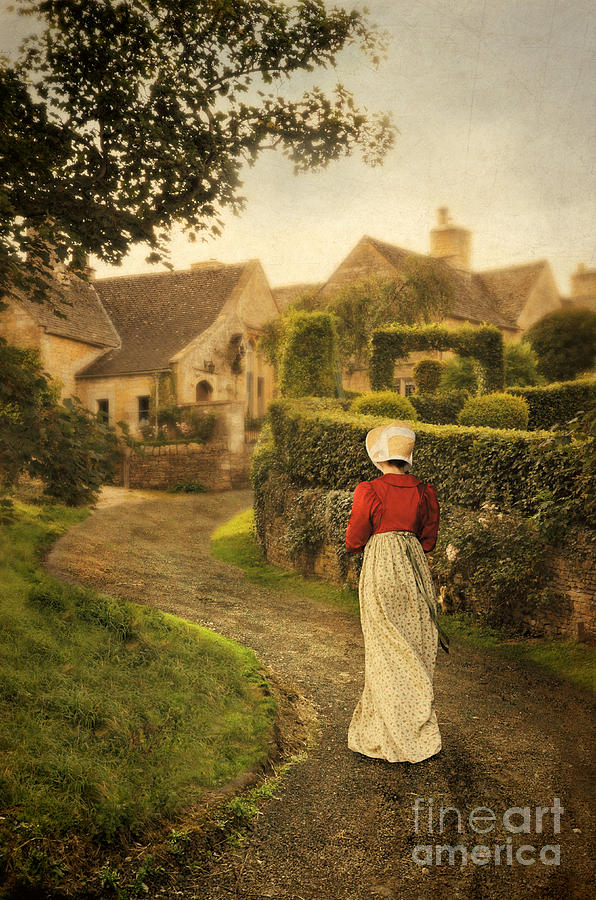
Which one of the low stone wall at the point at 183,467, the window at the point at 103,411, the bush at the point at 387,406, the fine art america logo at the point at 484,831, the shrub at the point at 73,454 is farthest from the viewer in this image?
the bush at the point at 387,406

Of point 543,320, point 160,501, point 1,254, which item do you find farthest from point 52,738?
point 543,320

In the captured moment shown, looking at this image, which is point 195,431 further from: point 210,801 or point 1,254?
point 210,801

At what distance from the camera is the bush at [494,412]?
34.3ft

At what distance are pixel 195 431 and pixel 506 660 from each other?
3.65 m

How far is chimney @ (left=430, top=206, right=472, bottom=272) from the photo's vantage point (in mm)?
6016

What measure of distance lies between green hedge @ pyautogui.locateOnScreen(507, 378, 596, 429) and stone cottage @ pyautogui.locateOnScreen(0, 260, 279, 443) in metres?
3.10

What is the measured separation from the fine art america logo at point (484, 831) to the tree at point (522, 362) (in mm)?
4492

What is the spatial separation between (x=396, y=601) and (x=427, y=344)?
16.8 feet

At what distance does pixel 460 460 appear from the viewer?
812 centimetres

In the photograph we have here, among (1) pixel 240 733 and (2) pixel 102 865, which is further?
(1) pixel 240 733

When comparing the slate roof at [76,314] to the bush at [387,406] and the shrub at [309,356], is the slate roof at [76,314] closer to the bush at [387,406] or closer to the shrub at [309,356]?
the shrub at [309,356]

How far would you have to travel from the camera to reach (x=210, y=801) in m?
3.73

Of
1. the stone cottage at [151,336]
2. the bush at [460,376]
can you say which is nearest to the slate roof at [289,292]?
the stone cottage at [151,336]

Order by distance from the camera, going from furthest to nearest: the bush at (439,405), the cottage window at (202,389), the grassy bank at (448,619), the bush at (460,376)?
the bush at (439,405), the bush at (460,376), the grassy bank at (448,619), the cottage window at (202,389)
